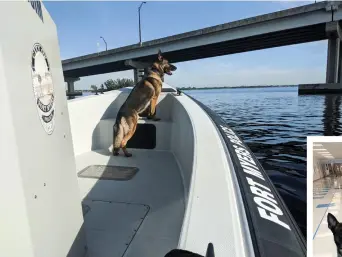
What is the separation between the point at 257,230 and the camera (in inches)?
46.5

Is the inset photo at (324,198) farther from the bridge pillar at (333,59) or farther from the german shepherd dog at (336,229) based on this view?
the bridge pillar at (333,59)

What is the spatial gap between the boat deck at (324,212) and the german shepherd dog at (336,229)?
0.09 ft

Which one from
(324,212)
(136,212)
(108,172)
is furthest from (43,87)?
(108,172)

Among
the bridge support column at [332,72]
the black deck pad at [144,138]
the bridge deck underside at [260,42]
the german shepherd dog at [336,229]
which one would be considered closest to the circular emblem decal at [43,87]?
the german shepherd dog at [336,229]

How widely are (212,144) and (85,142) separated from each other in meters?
2.89

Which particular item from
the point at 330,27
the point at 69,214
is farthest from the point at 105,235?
the point at 330,27

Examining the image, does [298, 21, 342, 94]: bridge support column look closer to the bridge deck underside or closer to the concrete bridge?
the concrete bridge

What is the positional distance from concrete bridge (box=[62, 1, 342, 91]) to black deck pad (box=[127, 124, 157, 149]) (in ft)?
81.8

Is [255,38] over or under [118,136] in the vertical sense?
over

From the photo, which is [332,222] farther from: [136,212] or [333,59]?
[333,59]

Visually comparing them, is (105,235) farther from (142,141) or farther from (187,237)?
(142,141)

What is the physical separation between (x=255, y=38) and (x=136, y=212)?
32.6 metres

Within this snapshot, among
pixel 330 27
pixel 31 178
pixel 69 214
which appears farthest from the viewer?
pixel 330 27

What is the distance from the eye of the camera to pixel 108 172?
3.51 metres
